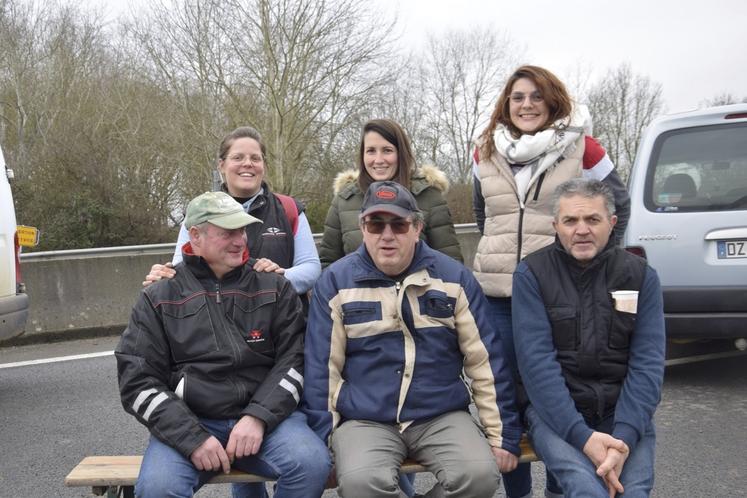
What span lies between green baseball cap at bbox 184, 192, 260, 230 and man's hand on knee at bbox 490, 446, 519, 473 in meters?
1.43

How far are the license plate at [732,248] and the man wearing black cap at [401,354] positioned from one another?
267cm

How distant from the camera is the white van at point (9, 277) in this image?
5375 millimetres

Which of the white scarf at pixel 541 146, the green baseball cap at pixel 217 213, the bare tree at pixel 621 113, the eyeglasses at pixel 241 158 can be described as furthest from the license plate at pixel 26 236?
the bare tree at pixel 621 113

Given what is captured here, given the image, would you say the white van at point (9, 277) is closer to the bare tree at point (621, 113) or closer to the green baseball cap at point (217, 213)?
the green baseball cap at point (217, 213)

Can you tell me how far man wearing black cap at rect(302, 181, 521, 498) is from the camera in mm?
2783

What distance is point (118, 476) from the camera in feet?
8.96

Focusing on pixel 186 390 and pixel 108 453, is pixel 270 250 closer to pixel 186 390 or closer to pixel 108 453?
pixel 186 390

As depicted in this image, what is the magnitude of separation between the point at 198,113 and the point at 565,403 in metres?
19.0

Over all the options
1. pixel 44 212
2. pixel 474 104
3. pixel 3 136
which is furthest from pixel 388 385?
pixel 474 104

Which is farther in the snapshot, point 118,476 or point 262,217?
point 262,217

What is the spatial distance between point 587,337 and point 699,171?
285cm

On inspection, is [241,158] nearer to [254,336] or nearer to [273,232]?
[273,232]

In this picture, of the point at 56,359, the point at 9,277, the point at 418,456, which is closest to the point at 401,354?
the point at 418,456

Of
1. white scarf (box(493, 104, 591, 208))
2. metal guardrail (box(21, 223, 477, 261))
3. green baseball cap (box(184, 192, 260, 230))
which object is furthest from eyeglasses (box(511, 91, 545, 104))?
metal guardrail (box(21, 223, 477, 261))
